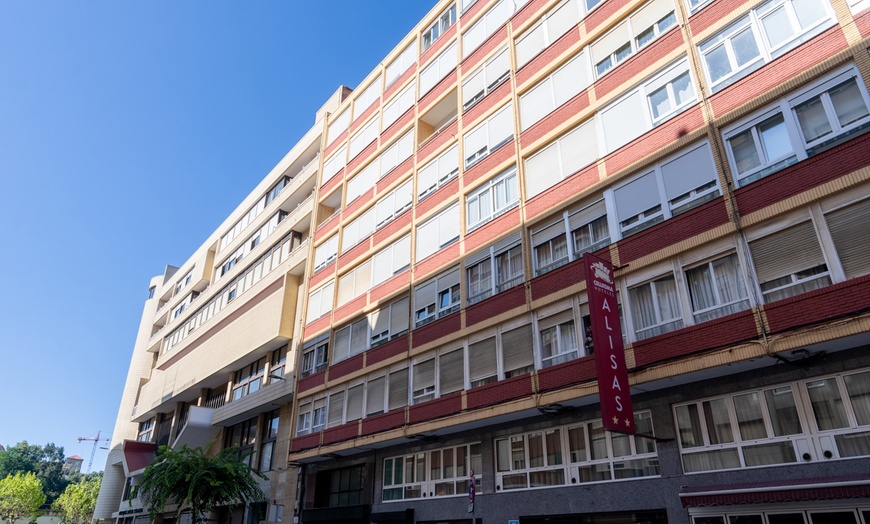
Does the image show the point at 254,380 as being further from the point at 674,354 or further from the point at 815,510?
the point at 815,510

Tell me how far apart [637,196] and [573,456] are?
23.4ft

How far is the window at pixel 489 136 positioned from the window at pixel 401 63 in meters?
8.27

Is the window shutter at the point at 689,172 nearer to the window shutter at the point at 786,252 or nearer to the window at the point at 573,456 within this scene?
the window shutter at the point at 786,252

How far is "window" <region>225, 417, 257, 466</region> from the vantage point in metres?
33.1

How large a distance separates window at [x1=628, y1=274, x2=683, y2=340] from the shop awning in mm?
3688

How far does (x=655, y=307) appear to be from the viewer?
14414mm

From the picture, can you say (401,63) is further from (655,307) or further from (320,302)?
(655,307)

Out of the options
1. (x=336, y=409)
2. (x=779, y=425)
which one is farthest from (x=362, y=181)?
(x=779, y=425)

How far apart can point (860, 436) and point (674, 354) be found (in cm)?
365

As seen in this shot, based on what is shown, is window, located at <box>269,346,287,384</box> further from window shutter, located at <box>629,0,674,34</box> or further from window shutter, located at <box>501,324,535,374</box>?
window shutter, located at <box>629,0,674,34</box>

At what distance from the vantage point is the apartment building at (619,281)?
1155 cm

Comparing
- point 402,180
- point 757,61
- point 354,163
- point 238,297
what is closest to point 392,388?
point 402,180

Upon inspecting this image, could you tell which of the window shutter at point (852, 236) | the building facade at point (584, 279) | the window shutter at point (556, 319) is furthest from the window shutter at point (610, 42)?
the window shutter at point (852, 236)

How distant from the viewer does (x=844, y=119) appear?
1202cm
